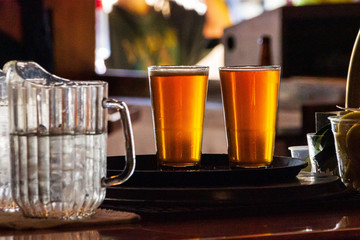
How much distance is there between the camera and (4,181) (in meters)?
0.91

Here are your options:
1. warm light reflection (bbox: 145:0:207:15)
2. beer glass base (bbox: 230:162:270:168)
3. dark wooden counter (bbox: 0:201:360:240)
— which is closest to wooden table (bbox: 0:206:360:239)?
dark wooden counter (bbox: 0:201:360:240)

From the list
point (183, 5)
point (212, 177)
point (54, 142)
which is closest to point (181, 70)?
point (212, 177)

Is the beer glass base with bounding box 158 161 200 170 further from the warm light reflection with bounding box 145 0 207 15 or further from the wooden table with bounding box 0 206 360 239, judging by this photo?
the warm light reflection with bounding box 145 0 207 15

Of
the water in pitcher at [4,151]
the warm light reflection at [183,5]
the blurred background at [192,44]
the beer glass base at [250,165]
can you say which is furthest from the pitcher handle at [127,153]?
the warm light reflection at [183,5]

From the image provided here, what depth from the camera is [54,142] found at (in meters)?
0.83

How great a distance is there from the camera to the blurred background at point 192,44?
374cm

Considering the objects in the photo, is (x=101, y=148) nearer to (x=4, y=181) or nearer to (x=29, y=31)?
(x=4, y=181)

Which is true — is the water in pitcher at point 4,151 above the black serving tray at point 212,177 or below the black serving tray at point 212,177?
above

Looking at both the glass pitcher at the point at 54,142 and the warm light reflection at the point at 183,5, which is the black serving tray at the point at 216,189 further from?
the warm light reflection at the point at 183,5

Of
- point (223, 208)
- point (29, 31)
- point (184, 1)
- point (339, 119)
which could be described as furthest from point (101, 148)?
point (184, 1)

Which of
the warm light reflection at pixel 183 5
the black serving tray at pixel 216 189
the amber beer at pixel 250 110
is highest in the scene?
the warm light reflection at pixel 183 5

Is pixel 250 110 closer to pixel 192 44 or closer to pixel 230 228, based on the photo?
pixel 230 228

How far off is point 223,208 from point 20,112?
0.29 m

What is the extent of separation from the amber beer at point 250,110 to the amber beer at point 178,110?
0.04 meters
